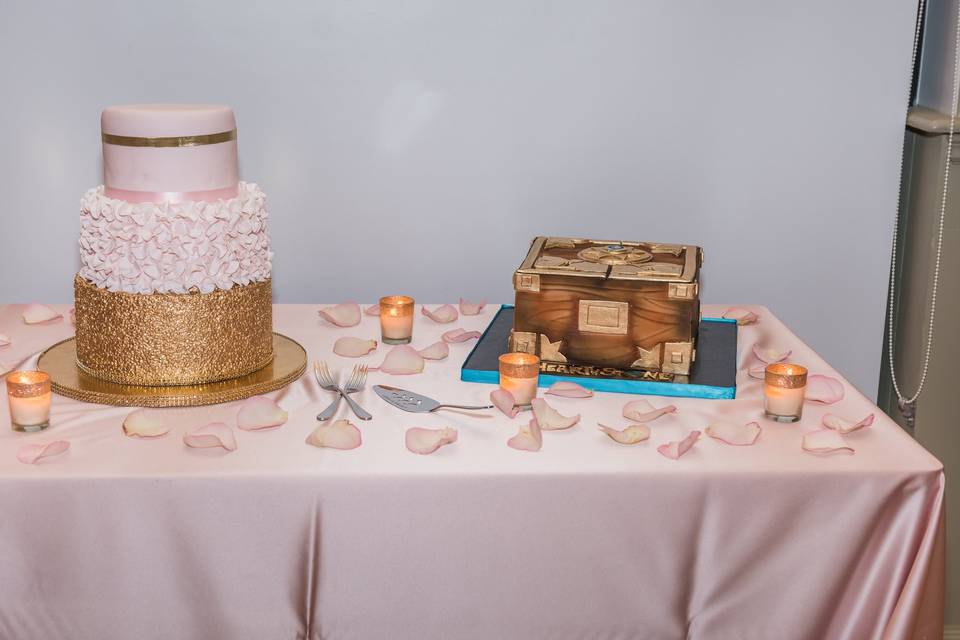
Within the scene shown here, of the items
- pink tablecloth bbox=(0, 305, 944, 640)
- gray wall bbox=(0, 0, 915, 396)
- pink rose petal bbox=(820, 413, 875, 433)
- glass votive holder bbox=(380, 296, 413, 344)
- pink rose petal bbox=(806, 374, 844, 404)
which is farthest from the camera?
gray wall bbox=(0, 0, 915, 396)

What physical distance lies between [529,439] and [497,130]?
0.98m

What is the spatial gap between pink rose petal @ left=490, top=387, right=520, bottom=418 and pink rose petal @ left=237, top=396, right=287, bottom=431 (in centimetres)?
27

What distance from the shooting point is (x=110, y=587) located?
1114 millimetres

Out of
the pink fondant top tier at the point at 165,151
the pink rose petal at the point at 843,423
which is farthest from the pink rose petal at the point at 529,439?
the pink fondant top tier at the point at 165,151

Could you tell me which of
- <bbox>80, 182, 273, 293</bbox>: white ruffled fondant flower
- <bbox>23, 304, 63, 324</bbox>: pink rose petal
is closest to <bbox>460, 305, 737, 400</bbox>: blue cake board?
<bbox>80, 182, 273, 293</bbox>: white ruffled fondant flower

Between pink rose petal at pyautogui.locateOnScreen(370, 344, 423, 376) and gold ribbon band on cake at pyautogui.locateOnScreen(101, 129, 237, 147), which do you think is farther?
pink rose petal at pyautogui.locateOnScreen(370, 344, 423, 376)

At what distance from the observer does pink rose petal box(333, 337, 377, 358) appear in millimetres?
1542

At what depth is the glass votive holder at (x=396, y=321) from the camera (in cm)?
160

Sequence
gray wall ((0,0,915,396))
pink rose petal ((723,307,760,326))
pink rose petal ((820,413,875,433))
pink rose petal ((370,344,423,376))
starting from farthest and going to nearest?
gray wall ((0,0,915,396)), pink rose petal ((723,307,760,326)), pink rose petal ((370,344,423,376)), pink rose petal ((820,413,875,433))

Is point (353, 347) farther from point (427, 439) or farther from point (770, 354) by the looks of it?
point (770, 354)

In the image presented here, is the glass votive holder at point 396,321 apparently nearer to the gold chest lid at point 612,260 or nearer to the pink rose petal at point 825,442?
the gold chest lid at point 612,260

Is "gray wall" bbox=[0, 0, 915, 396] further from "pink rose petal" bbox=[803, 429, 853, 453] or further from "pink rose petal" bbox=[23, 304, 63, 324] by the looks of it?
"pink rose petal" bbox=[803, 429, 853, 453]

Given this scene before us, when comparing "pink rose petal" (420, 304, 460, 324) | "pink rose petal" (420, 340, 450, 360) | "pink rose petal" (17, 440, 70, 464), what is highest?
"pink rose petal" (420, 304, 460, 324)

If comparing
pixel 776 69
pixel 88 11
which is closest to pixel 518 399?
pixel 776 69
